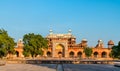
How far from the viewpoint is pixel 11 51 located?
216ft

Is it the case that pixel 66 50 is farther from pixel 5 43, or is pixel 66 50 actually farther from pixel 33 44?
pixel 5 43

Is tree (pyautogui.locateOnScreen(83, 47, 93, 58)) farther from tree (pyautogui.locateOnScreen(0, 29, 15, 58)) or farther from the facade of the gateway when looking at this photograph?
tree (pyautogui.locateOnScreen(0, 29, 15, 58))

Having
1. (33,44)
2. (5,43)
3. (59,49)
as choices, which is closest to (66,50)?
(59,49)

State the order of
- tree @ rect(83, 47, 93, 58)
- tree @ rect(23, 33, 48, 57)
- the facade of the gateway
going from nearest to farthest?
1. tree @ rect(23, 33, 48, 57)
2. tree @ rect(83, 47, 93, 58)
3. the facade of the gateway

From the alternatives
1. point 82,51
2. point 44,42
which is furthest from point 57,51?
point 44,42

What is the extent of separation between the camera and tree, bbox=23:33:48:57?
256 ft

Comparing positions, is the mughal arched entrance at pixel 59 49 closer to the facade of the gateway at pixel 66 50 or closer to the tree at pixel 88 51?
the facade of the gateway at pixel 66 50

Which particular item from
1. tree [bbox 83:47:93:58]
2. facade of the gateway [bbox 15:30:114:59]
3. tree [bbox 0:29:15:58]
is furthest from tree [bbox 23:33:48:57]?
facade of the gateway [bbox 15:30:114:59]

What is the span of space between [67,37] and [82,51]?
49.9 feet

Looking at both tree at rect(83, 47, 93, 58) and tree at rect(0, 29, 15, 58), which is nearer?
tree at rect(0, 29, 15, 58)

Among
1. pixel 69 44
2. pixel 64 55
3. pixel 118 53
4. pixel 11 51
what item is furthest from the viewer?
pixel 69 44

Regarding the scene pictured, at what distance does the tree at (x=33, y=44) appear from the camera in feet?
256

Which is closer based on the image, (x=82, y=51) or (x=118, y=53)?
(x=118, y=53)

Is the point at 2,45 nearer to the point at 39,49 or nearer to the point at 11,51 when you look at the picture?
the point at 11,51
